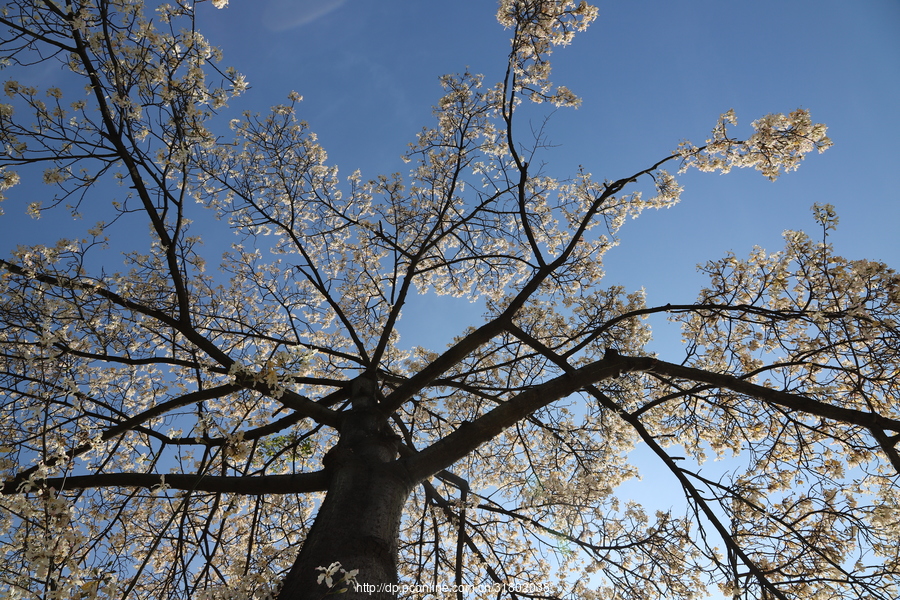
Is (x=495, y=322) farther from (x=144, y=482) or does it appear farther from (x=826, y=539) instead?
(x=826, y=539)

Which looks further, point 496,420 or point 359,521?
point 496,420

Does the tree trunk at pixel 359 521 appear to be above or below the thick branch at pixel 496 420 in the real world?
below

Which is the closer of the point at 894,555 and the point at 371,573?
the point at 371,573

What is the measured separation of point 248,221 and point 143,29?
342 cm

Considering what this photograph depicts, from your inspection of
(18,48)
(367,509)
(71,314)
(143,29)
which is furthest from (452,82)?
(367,509)

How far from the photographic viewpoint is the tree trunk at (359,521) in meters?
2.41

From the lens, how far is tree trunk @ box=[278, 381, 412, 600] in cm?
241

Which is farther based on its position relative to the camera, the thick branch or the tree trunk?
the thick branch

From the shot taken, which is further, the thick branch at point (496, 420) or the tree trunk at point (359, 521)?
the thick branch at point (496, 420)

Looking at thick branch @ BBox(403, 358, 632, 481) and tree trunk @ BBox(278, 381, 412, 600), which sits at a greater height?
thick branch @ BBox(403, 358, 632, 481)

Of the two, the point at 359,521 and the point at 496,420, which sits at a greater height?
the point at 496,420

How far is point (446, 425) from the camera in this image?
7043 mm

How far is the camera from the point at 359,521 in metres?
2.79

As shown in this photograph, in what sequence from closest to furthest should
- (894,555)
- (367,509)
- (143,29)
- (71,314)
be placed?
(367,509), (143,29), (894,555), (71,314)
